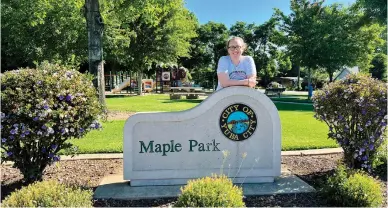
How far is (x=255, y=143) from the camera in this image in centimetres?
479

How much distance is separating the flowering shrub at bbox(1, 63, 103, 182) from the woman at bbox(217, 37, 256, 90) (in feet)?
5.60

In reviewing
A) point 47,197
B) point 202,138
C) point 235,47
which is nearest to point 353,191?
point 202,138

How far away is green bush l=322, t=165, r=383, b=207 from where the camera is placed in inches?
149

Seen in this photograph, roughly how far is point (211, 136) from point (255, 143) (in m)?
0.62

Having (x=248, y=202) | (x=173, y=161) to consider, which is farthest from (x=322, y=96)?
(x=173, y=161)

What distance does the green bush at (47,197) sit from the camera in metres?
3.14

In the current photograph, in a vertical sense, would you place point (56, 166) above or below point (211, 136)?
below

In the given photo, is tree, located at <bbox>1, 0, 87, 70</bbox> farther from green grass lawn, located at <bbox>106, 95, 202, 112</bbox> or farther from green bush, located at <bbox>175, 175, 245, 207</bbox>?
green bush, located at <bbox>175, 175, 245, 207</bbox>

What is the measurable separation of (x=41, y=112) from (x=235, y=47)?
2.54m

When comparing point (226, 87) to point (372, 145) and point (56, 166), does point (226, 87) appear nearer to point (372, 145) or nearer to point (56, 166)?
point (372, 145)

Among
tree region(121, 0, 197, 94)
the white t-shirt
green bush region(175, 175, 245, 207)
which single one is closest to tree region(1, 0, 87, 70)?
tree region(121, 0, 197, 94)

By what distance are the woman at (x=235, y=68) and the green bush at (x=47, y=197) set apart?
2.32 m

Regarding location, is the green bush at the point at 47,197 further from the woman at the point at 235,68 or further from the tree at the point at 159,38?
the tree at the point at 159,38

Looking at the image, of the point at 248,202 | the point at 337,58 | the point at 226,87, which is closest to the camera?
the point at 248,202
